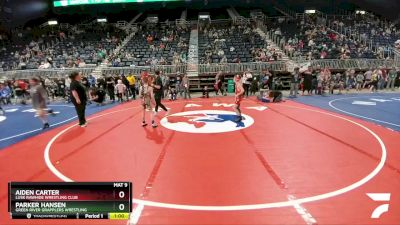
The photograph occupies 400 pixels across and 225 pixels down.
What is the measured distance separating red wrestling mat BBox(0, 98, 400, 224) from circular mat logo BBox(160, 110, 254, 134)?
0.20 feet

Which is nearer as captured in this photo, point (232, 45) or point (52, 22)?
point (232, 45)

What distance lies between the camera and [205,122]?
991 centimetres

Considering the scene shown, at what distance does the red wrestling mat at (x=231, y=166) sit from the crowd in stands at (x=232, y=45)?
41.5 ft

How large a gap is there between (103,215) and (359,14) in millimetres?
36894

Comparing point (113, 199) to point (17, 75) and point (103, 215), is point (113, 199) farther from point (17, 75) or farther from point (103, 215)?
point (17, 75)

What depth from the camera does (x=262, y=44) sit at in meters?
Answer: 25.0

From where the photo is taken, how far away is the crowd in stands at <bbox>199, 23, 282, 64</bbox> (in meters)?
22.2

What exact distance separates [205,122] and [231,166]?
4076 mm

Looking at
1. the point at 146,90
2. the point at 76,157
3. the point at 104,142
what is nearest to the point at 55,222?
the point at 76,157

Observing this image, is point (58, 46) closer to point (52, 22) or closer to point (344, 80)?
point (52, 22)

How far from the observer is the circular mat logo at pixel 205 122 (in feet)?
29.6
